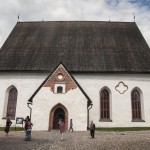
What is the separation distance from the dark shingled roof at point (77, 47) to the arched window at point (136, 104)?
8.90 feet

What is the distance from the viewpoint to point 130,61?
2770 centimetres

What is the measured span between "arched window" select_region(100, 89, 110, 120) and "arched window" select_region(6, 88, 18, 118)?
1005cm

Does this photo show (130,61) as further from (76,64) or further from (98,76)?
(76,64)

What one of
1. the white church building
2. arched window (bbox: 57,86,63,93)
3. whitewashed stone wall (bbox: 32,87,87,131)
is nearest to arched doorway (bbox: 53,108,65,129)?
the white church building

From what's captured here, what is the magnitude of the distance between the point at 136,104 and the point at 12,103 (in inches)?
569

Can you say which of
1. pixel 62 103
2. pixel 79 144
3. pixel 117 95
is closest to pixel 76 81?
pixel 62 103

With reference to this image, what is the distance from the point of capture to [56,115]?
2397 centimetres

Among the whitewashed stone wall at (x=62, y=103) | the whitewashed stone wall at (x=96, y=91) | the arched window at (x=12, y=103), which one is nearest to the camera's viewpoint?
the whitewashed stone wall at (x=62, y=103)

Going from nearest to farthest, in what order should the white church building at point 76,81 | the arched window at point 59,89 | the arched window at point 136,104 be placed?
the white church building at point 76,81
the arched window at point 59,89
the arched window at point 136,104

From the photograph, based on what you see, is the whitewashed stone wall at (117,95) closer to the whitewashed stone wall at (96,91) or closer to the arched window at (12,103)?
the whitewashed stone wall at (96,91)

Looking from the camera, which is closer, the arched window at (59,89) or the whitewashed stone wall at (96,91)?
the arched window at (59,89)

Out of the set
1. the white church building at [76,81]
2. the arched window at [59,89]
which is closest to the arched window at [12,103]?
the white church building at [76,81]

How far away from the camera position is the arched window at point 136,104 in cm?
2597

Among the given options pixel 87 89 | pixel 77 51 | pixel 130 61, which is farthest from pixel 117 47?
pixel 87 89
